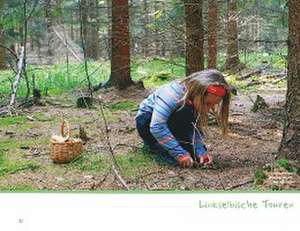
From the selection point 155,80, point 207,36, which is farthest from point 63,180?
point 155,80

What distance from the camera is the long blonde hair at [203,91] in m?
1.87

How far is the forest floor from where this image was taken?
175 cm

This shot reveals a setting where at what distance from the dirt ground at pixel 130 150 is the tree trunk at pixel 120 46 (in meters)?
0.23

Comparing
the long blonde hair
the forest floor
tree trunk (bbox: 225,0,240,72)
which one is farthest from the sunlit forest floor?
tree trunk (bbox: 225,0,240,72)

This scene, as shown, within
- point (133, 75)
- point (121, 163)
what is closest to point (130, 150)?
point (121, 163)

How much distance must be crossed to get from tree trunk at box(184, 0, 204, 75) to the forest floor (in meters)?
0.28

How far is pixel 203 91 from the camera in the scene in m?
1.88

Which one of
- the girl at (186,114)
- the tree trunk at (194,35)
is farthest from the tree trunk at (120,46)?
the girl at (186,114)

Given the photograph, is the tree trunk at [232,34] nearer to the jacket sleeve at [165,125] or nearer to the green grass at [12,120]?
the jacket sleeve at [165,125]

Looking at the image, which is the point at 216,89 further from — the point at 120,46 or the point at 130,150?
the point at 120,46

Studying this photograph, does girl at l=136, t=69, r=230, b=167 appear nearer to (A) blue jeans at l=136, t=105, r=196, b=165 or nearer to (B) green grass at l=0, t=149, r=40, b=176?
(A) blue jeans at l=136, t=105, r=196, b=165
